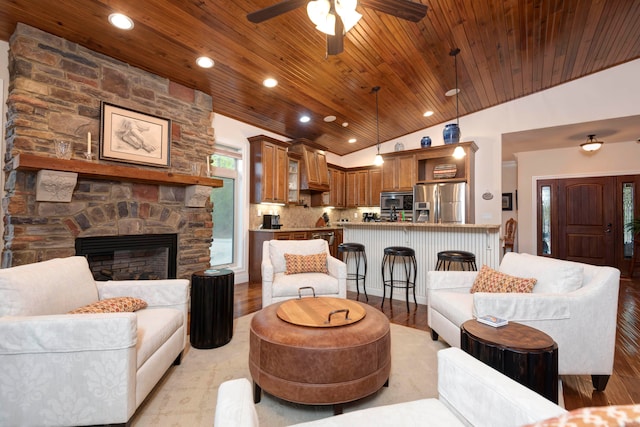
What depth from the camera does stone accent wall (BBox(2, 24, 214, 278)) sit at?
8.66 feet

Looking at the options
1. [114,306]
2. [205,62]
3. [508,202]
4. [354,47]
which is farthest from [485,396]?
[508,202]

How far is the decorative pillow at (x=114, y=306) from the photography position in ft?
5.83

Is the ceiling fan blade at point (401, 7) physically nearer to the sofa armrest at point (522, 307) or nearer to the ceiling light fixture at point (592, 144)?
the sofa armrest at point (522, 307)

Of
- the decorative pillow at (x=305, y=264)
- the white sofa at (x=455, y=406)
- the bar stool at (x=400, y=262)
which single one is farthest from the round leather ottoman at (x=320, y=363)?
the bar stool at (x=400, y=262)

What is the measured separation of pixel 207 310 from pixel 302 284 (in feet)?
3.19

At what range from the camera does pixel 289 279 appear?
10.4ft

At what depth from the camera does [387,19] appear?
2.97 m

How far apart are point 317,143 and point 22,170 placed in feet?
16.0

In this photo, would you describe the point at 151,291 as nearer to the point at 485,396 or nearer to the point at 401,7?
the point at 485,396

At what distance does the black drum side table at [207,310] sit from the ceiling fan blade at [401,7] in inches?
94.6

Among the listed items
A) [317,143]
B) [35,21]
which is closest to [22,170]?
[35,21]

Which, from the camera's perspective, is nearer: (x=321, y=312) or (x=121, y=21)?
(x=321, y=312)

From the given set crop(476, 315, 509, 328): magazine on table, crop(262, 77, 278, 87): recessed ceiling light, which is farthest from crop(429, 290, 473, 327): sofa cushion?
crop(262, 77, 278, 87): recessed ceiling light

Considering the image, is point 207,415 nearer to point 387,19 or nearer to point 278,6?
point 278,6
